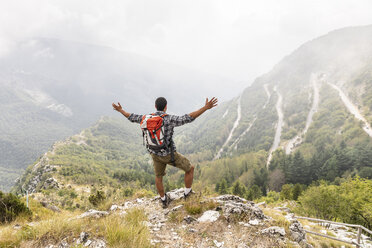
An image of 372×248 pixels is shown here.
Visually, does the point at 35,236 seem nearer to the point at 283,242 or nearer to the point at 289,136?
the point at 283,242

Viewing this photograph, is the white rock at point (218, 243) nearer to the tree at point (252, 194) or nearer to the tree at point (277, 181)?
the tree at point (252, 194)

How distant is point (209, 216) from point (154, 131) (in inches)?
124

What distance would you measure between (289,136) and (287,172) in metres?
107

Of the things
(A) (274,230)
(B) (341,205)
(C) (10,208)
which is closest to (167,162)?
(A) (274,230)

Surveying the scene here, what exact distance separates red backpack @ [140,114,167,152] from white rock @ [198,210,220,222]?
8.16ft

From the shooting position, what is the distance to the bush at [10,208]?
617cm

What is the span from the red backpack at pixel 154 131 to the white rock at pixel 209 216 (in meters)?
2.49

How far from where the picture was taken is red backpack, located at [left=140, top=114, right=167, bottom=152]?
194 inches

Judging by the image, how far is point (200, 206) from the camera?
19.9ft

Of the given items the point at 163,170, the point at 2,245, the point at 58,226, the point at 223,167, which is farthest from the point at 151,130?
the point at 223,167

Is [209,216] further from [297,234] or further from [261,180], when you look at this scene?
[261,180]

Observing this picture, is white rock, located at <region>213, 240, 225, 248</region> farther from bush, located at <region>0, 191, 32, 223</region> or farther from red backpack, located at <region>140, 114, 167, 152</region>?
bush, located at <region>0, 191, 32, 223</region>

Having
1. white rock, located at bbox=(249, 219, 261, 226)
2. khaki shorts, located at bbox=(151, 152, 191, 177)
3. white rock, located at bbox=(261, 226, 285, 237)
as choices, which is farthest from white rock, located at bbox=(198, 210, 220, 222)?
khaki shorts, located at bbox=(151, 152, 191, 177)

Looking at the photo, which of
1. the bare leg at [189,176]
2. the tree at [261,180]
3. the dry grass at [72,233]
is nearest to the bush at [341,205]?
the bare leg at [189,176]
